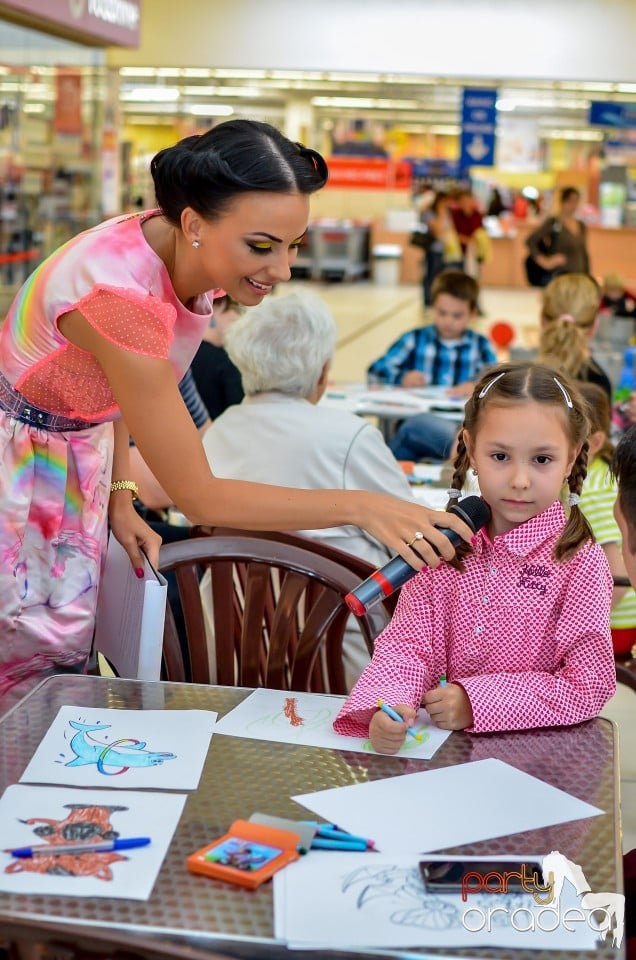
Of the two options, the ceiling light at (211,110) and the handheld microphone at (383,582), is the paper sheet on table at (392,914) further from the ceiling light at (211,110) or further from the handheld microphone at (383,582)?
the ceiling light at (211,110)

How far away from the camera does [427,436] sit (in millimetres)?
4914

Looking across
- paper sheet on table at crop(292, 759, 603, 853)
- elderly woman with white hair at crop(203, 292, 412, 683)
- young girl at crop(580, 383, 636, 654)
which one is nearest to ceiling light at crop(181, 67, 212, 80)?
young girl at crop(580, 383, 636, 654)

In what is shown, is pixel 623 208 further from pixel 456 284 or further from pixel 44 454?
pixel 44 454

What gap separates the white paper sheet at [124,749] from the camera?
1.44 meters

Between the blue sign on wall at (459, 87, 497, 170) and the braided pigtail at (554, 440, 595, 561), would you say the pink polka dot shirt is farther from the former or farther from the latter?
the blue sign on wall at (459, 87, 497, 170)

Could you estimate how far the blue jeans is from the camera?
4.87m

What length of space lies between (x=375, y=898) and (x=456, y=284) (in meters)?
4.85

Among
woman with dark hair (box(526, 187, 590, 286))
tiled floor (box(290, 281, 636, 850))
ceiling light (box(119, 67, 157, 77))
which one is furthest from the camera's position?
ceiling light (box(119, 67, 157, 77))

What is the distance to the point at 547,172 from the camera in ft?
90.6

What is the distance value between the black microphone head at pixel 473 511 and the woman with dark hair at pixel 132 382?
5 centimetres

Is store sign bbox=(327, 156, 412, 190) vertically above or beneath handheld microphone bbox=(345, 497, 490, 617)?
above

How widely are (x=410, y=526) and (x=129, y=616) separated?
660mm

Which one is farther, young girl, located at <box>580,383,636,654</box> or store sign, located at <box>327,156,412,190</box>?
store sign, located at <box>327,156,412,190</box>

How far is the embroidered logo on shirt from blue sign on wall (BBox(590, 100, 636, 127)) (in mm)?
13923
